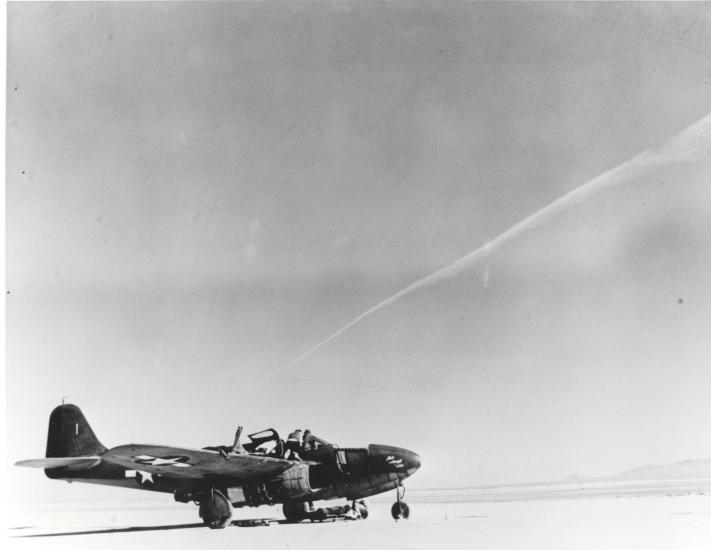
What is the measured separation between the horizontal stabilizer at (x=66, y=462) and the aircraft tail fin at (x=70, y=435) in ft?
1.92

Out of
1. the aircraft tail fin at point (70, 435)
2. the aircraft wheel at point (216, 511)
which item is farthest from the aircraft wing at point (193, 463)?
the aircraft tail fin at point (70, 435)

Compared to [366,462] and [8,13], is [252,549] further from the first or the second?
[8,13]

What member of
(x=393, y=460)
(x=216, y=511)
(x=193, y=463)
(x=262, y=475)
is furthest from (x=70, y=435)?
(x=393, y=460)

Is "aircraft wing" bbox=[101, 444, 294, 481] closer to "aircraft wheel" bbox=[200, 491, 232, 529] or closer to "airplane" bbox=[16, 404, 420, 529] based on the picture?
"airplane" bbox=[16, 404, 420, 529]

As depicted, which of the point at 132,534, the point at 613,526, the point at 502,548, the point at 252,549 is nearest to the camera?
the point at 502,548

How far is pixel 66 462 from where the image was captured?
1925cm

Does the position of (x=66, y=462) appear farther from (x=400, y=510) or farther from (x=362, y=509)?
Result: (x=400, y=510)

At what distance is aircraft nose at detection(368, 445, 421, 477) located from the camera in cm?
1966

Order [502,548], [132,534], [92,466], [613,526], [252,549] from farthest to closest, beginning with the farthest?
[92,466], [132,534], [613,526], [252,549], [502,548]

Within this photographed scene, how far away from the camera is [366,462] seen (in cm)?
1981

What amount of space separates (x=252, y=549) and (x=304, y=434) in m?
7.00

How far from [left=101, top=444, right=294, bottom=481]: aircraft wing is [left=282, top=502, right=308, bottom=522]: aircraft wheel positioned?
1560 millimetres

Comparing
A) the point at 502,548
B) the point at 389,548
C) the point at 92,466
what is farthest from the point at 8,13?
the point at 502,548

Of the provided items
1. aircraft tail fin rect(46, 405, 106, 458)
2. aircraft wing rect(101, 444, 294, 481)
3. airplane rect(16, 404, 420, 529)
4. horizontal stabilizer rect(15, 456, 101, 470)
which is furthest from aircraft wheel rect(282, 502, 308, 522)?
aircraft tail fin rect(46, 405, 106, 458)
